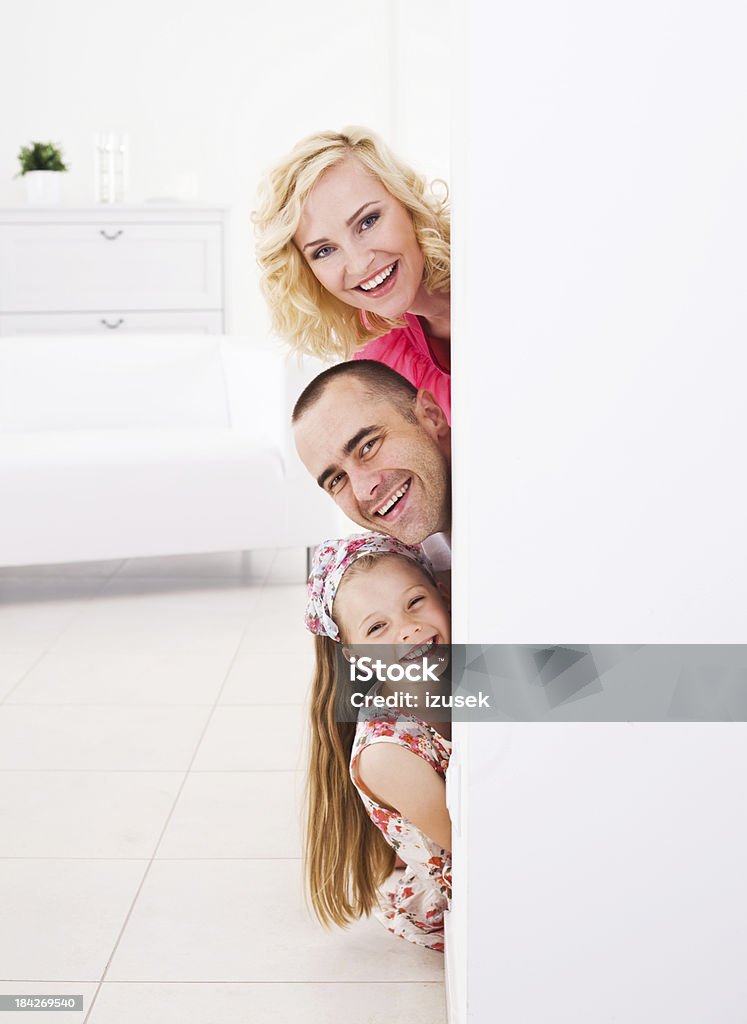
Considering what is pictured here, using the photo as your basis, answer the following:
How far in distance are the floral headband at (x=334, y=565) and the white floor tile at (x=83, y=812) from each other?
607 mm

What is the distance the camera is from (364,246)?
4.76ft

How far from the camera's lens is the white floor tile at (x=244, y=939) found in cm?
146

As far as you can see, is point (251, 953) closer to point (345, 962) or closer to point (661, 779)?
point (345, 962)

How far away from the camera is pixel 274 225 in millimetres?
1464

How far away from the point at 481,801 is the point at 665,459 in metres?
0.31

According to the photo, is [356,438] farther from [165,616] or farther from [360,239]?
[165,616]

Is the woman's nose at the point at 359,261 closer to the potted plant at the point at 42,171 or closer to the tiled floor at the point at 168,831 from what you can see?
the tiled floor at the point at 168,831

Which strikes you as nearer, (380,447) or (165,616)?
(380,447)

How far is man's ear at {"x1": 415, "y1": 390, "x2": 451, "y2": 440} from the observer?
1.39 meters

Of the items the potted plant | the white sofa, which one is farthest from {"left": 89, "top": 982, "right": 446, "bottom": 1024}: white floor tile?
the potted plant

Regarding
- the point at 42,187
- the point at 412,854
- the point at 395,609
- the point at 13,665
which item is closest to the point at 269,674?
the point at 13,665

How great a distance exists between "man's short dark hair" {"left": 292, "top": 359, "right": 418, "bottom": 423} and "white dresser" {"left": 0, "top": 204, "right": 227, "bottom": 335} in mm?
4342

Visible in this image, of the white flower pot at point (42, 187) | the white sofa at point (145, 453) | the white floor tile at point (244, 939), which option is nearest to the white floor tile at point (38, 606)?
the white sofa at point (145, 453)

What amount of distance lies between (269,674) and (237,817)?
2.68 feet
